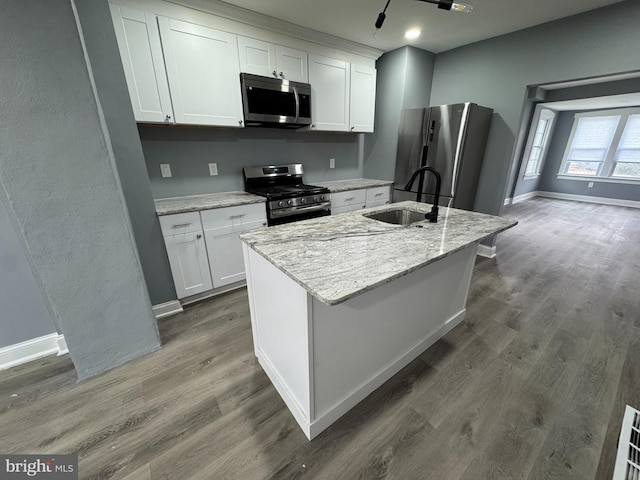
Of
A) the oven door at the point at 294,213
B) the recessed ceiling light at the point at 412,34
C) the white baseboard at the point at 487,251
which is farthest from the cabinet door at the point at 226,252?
the white baseboard at the point at 487,251

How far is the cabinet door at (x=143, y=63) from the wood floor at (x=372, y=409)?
1.73 metres

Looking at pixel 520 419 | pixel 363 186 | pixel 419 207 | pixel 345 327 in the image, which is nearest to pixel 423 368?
pixel 520 419

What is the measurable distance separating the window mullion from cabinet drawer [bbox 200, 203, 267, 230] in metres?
8.37

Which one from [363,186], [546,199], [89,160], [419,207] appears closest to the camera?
[89,160]

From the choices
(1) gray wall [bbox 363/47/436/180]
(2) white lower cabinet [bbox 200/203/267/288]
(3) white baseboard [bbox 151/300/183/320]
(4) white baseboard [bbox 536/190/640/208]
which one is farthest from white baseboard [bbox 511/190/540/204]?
(3) white baseboard [bbox 151/300/183/320]

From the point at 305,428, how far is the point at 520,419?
3.72 ft

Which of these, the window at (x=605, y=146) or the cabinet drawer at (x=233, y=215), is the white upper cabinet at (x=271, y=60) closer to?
the cabinet drawer at (x=233, y=215)

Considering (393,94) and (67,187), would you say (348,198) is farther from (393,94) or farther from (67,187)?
(67,187)

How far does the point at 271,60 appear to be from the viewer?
2.47 m

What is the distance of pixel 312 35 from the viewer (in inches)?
106

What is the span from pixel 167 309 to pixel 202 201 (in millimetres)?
1003

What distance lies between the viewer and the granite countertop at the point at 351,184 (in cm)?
314

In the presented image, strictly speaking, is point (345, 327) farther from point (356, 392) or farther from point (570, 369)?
point (570, 369)

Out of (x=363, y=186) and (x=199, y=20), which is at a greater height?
(x=199, y=20)
